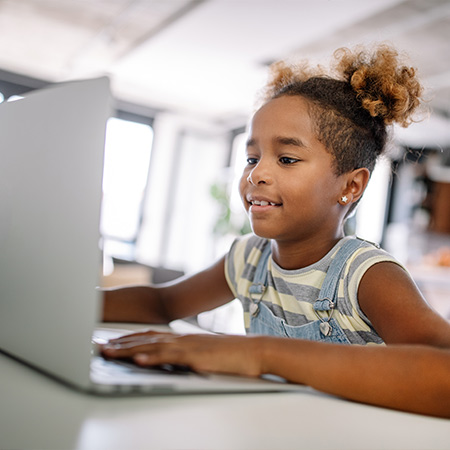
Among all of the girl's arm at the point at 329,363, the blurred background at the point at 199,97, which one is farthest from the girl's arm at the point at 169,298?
the blurred background at the point at 199,97

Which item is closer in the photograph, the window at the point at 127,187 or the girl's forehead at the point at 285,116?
the girl's forehead at the point at 285,116

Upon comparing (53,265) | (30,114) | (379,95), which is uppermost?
(379,95)

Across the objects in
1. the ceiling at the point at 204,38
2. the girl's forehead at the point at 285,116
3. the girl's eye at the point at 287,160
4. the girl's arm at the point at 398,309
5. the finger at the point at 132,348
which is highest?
the ceiling at the point at 204,38

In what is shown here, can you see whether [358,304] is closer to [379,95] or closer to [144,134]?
[379,95]

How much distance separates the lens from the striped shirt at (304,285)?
846mm

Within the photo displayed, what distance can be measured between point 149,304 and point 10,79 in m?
6.35

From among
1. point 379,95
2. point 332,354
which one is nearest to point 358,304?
point 332,354

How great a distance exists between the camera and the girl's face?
3.17 ft

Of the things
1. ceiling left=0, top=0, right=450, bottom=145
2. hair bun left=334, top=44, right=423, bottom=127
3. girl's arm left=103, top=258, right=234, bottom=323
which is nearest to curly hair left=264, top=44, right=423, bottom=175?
hair bun left=334, top=44, right=423, bottom=127

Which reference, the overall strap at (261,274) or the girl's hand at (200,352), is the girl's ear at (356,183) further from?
the girl's hand at (200,352)

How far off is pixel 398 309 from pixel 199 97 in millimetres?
6060

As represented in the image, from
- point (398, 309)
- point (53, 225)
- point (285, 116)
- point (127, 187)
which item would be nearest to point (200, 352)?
point (53, 225)

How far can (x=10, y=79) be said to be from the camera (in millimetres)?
6527

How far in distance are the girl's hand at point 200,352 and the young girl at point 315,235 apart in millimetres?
256
